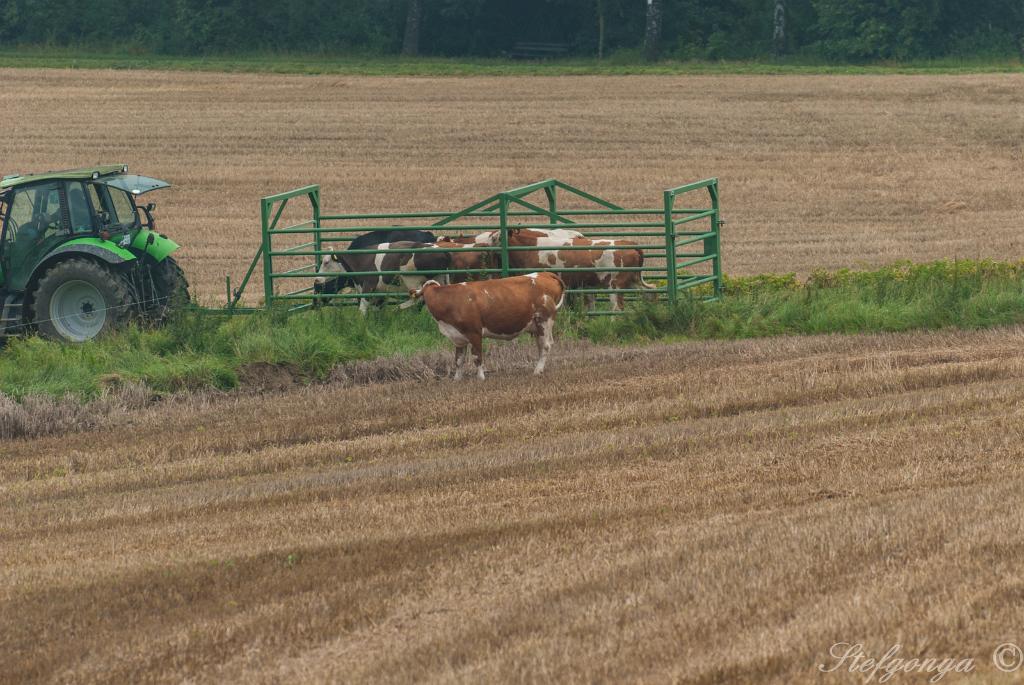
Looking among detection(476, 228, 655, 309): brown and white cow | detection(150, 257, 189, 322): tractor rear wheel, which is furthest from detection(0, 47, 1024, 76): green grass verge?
detection(150, 257, 189, 322): tractor rear wheel

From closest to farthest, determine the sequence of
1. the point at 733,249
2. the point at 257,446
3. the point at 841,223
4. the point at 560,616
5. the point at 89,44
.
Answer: the point at 560,616 < the point at 257,446 < the point at 733,249 < the point at 841,223 < the point at 89,44

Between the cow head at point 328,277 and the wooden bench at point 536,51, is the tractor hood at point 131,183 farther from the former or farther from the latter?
the wooden bench at point 536,51

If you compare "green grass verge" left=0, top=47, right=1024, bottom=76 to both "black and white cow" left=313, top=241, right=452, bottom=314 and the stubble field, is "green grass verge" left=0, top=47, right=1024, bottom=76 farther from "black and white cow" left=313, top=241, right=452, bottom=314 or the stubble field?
"black and white cow" left=313, top=241, right=452, bottom=314

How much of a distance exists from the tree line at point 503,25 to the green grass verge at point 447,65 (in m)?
1.90

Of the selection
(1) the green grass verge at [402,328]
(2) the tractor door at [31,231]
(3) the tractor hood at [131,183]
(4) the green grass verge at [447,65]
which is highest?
(4) the green grass verge at [447,65]

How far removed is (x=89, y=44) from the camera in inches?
1831

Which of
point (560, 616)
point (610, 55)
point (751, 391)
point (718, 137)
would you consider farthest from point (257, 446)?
point (610, 55)

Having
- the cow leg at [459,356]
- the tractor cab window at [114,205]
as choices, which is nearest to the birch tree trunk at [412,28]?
the tractor cab window at [114,205]

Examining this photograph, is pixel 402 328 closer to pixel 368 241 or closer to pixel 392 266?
pixel 392 266

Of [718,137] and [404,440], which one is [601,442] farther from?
[718,137]

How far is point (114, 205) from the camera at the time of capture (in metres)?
16.1

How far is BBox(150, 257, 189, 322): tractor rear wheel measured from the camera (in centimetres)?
1598

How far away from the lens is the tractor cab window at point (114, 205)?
15922 millimetres

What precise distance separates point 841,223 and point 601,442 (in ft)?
49.6
